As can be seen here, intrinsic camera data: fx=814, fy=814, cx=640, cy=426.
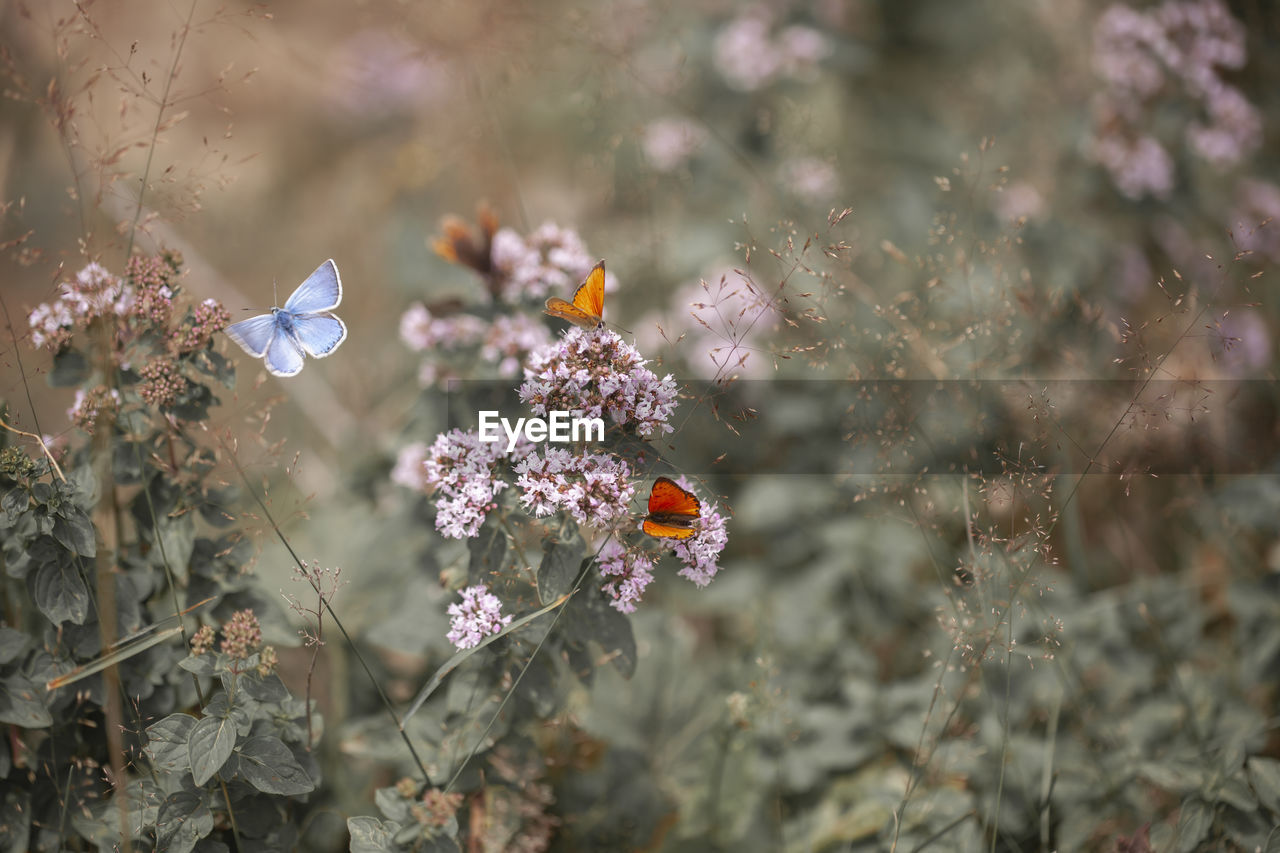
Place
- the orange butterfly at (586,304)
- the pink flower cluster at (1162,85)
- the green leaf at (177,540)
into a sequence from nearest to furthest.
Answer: the orange butterfly at (586,304) < the green leaf at (177,540) < the pink flower cluster at (1162,85)

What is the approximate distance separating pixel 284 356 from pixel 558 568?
0.65m

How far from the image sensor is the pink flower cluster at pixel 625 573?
1.53 m

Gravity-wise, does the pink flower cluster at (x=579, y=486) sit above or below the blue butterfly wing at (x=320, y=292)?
below

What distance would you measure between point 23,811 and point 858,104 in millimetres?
4578

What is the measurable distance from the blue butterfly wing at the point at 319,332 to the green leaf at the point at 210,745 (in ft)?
2.23

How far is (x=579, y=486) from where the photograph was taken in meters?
1.42

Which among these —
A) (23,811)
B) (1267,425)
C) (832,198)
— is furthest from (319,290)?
(1267,425)

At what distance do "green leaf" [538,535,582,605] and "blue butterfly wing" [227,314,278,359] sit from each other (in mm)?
655

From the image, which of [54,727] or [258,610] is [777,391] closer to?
[258,610]

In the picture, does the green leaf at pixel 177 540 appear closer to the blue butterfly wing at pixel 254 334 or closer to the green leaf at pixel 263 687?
the green leaf at pixel 263 687

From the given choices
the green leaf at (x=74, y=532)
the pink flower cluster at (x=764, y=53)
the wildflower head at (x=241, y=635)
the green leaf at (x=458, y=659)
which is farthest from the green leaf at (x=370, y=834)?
the pink flower cluster at (x=764, y=53)

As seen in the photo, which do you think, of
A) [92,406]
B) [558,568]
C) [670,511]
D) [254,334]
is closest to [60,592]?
[92,406]

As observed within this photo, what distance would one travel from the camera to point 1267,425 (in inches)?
123

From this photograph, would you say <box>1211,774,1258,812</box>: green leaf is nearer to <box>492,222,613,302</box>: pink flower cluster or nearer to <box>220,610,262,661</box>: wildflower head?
<box>492,222,613,302</box>: pink flower cluster
